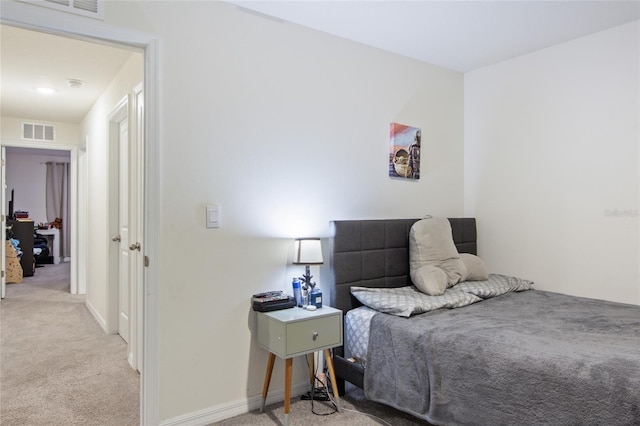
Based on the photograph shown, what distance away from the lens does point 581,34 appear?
290 cm

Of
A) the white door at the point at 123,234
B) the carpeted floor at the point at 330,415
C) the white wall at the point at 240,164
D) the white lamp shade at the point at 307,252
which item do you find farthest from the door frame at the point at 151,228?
the white door at the point at 123,234

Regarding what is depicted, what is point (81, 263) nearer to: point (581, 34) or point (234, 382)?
point (234, 382)

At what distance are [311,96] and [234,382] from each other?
185 centimetres

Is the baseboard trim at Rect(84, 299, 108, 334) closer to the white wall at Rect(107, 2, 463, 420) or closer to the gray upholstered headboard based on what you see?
the white wall at Rect(107, 2, 463, 420)

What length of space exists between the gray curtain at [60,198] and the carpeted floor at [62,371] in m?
4.39

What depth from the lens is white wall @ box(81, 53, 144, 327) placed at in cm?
359

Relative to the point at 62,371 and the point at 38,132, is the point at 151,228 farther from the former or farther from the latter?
the point at 38,132

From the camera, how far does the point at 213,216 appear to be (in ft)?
7.68

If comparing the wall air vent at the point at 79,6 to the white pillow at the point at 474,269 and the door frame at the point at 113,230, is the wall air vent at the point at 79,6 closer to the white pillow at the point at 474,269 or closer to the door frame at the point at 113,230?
the door frame at the point at 113,230

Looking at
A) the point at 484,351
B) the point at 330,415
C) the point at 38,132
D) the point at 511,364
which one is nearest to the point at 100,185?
the point at 38,132

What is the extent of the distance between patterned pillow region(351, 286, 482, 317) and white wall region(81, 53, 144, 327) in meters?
2.33

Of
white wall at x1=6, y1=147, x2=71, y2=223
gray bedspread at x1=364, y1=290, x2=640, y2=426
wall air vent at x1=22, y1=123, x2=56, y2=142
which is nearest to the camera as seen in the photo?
gray bedspread at x1=364, y1=290, x2=640, y2=426

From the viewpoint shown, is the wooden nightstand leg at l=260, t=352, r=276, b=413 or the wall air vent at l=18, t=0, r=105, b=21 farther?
the wooden nightstand leg at l=260, t=352, r=276, b=413

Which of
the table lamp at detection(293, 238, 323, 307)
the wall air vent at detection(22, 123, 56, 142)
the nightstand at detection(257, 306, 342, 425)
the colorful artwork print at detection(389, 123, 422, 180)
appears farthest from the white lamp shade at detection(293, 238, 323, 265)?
the wall air vent at detection(22, 123, 56, 142)
